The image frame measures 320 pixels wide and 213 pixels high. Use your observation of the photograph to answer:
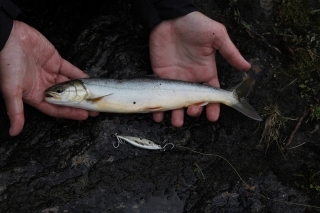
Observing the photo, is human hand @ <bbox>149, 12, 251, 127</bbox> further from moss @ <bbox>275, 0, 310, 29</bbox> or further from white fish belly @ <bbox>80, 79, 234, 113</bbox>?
moss @ <bbox>275, 0, 310, 29</bbox>

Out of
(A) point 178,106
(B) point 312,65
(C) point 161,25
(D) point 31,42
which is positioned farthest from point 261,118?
(D) point 31,42

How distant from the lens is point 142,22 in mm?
4961

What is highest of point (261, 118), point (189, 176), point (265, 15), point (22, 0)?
point (22, 0)

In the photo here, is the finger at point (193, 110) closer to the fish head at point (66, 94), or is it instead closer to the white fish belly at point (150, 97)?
the white fish belly at point (150, 97)

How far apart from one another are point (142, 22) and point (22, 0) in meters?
1.91

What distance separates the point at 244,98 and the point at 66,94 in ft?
6.77

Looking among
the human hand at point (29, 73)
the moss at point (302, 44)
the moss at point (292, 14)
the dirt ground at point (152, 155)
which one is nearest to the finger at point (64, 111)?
the human hand at point (29, 73)

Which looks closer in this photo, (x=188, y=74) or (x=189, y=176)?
(x=189, y=176)

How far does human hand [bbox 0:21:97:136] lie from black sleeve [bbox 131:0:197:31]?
1.06 metres

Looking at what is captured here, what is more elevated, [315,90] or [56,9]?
[56,9]

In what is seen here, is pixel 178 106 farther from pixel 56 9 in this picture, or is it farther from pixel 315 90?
pixel 56 9

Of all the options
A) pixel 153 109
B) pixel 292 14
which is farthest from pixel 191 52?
pixel 292 14

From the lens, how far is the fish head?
A: 420cm

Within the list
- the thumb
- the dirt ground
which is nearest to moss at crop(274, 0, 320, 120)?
the dirt ground
